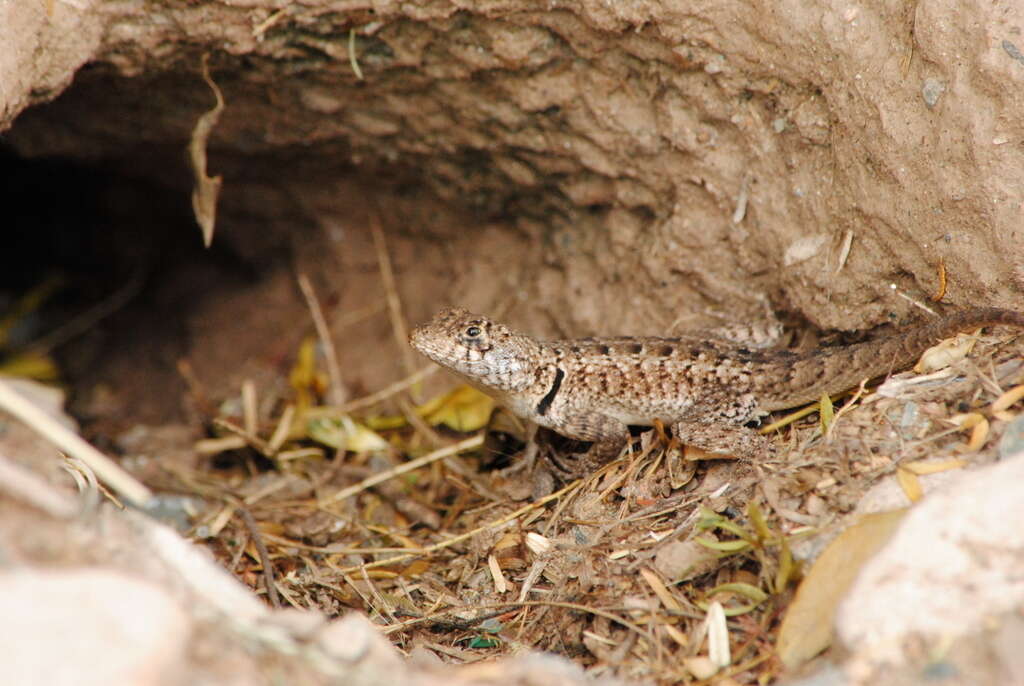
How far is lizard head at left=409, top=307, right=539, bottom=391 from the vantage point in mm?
3828

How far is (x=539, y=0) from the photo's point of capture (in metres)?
3.91

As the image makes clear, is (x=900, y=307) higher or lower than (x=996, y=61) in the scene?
lower

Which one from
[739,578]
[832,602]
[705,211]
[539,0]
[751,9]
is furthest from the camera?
[705,211]

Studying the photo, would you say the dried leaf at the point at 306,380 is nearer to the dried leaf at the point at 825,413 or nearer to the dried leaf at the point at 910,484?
the dried leaf at the point at 825,413

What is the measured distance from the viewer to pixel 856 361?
3.51 m

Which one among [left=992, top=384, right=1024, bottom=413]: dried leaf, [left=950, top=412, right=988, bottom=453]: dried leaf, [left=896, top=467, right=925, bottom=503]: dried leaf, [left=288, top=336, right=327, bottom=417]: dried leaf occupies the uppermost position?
[left=992, top=384, right=1024, bottom=413]: dried leaf

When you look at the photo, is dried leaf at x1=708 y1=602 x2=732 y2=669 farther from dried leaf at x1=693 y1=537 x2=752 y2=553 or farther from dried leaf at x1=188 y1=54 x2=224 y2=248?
dried leaf at x1=188 y1=54 x2=224 y2=248

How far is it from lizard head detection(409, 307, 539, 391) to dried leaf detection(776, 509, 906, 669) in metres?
1.57

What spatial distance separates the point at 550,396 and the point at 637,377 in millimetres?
399

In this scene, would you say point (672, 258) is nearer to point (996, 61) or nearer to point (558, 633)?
point (996, 61)

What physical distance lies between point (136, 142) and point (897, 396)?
4.25 meters

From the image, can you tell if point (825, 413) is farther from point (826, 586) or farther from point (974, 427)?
point (826, 586)

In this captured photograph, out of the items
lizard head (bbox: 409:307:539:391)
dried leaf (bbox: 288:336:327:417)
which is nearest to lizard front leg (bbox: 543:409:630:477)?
lizard head (bbox: 409:307:539:391)

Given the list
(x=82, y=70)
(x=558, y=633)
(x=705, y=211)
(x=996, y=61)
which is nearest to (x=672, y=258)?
(x=705, y=211)
